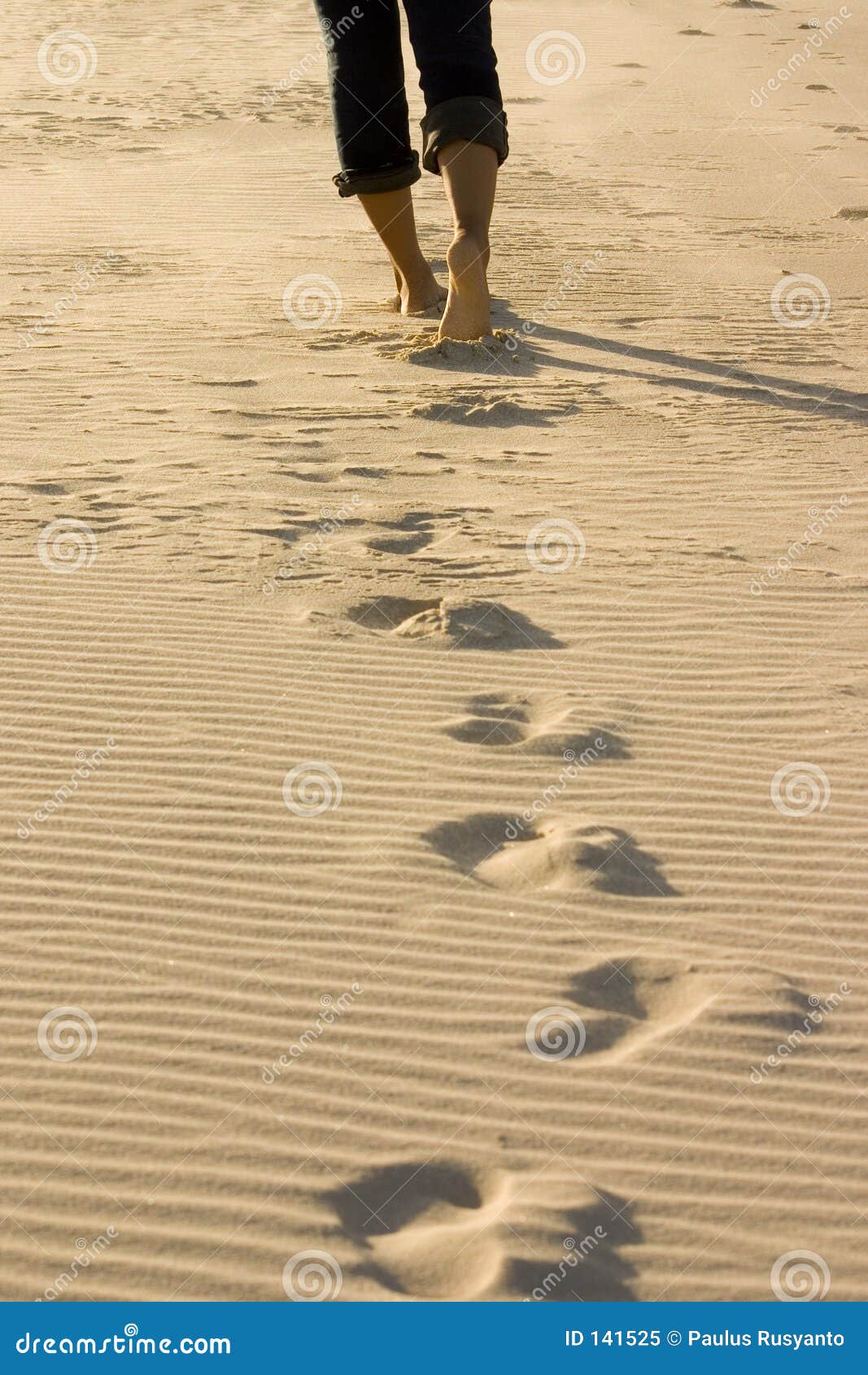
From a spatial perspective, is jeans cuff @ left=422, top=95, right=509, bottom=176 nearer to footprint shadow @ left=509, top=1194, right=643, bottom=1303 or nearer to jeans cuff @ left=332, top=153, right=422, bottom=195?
jeans cuff @ left=332, top=153, right=422, bottom=195

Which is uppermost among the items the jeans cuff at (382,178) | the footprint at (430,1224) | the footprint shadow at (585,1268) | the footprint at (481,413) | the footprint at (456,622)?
the jeans cuff at (382,178)

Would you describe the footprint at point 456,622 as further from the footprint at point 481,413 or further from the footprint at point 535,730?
the footprint at point 481,413

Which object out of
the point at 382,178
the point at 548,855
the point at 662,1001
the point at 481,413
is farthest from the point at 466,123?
the point at 662,1001

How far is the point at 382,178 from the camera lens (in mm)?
5695

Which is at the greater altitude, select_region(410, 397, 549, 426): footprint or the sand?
select_region(410, 397, 549, 426): footprint

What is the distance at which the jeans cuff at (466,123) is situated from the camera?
207 inches

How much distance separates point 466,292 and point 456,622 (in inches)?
80.4

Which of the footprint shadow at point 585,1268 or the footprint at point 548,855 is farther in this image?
the footprint at point 548,855

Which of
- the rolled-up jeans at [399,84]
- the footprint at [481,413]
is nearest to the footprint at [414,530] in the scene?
the footprint at [481,413]

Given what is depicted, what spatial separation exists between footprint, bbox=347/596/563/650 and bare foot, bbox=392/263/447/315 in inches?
103

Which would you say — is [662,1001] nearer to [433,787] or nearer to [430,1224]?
[430,1224]

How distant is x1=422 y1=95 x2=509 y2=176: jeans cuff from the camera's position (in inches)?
207

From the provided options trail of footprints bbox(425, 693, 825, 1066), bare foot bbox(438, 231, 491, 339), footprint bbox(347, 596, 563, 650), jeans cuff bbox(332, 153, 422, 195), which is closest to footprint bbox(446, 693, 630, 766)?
trail of footprints bbox(425, 693, 825, 1066)

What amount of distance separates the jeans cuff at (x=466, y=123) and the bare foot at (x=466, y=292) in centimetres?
34
